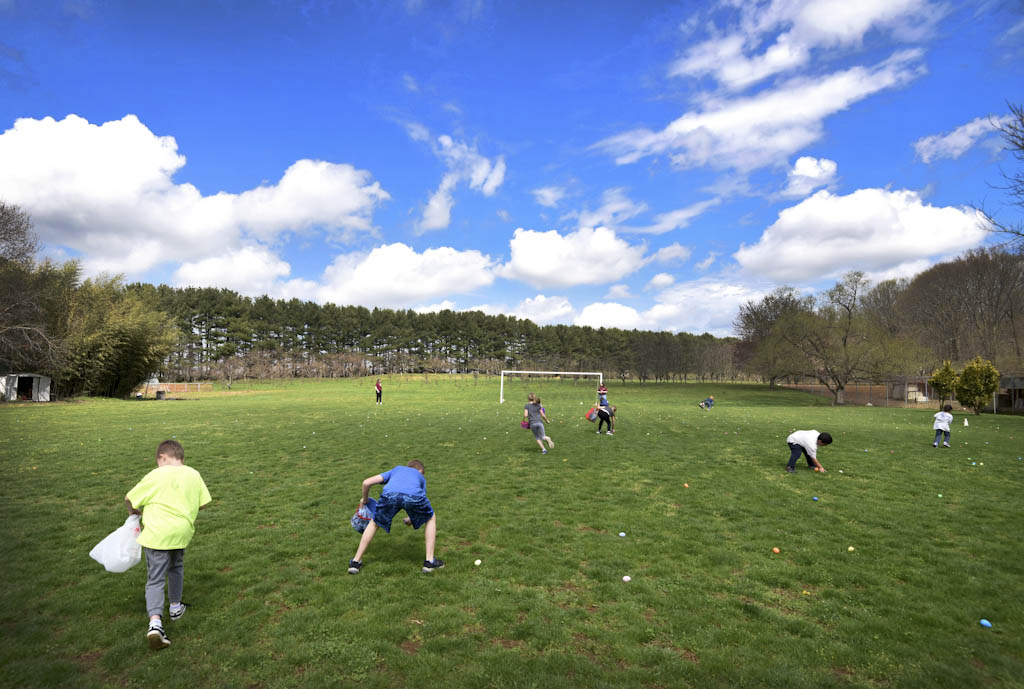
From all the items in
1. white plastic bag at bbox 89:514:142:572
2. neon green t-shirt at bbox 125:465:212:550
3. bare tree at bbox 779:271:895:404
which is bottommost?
white plastic bag at bbox 89:514:142:572

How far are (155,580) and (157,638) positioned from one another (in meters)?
0.54

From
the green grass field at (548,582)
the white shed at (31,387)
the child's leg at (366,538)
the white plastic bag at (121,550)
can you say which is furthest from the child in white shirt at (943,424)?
the white shed at (31,387)

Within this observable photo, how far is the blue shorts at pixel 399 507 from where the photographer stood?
6.38 metres

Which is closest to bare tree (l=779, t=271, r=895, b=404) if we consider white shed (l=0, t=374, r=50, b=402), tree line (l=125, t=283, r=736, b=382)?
tree line (l=125, t=283, r=736, b=382)

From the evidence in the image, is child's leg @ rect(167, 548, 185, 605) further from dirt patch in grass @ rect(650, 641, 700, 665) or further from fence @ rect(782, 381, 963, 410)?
fence @ rect(782, 381, 963, 410)

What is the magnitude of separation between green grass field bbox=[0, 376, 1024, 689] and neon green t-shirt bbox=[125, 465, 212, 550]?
98cm

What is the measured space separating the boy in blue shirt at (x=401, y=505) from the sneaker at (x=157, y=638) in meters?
2.12

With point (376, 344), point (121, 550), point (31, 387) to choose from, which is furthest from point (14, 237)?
point (376, 344)

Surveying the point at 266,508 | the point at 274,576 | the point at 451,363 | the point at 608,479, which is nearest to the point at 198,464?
the point at 266,508

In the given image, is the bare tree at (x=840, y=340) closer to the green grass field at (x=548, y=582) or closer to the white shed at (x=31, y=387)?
the green grass field at (x=548, y=582)

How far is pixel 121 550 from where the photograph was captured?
16.2 ft

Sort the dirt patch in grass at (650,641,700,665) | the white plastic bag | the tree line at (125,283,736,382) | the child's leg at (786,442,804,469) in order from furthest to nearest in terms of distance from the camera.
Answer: the tree line at (125,283,736,382), the child's leg at (786,442,804,469), the white plastic bag, the dirt patch in grass at (650,641,700,665)

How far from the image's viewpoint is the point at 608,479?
12188mm

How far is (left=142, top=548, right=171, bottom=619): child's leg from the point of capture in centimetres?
488
